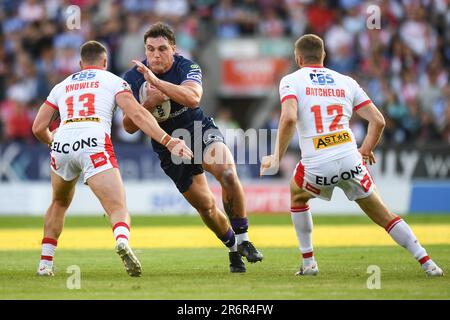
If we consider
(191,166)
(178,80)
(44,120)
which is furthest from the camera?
(191,166)

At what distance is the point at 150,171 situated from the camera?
23.5m

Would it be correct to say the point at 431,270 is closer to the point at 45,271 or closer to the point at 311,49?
the point at 311,49

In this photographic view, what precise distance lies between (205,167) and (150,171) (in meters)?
12.5

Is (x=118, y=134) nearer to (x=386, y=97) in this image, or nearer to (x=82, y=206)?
(x=82, y=206)

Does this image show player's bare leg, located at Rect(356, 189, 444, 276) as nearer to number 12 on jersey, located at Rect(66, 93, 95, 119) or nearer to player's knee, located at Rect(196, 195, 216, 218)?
player's knee, located at Rect(196, 195, 216, 218)

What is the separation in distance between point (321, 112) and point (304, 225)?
4.13 ft

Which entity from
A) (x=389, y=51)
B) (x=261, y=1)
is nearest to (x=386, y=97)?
(x=389, y=51)

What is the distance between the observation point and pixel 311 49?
10.2 metres

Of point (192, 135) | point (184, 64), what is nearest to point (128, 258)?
point (192, 135)

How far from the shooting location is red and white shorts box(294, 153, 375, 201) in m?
9.95

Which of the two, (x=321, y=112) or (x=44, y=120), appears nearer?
(x=321, y=112)

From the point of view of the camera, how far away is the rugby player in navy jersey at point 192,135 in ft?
35.8
